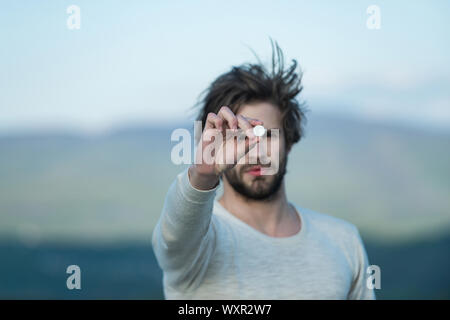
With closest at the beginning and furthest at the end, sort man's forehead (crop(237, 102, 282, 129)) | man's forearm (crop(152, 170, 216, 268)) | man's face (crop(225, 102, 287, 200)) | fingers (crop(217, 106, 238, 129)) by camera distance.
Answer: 1. fingers (crop(217, 106, 238, 129))
2. man's forearm (crop(152, 170, 216, 268))
3. man's face (crop(225, 102, 287, 200))
4. man's forehead (crop(237, 102, 282, 129))

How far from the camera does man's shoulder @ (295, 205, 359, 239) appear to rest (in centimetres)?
219

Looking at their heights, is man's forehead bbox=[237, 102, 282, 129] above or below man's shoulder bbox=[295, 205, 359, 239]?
above

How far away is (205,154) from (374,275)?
47.1 inches

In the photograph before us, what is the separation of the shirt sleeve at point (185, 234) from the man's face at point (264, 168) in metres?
0.30

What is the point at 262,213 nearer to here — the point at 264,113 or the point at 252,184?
the point at 252,184

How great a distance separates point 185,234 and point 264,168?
63 centimetres

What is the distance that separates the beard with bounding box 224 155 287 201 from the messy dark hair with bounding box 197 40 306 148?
0.32m

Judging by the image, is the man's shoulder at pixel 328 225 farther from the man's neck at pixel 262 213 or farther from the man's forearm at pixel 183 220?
the man's forearm at pixel 183 220

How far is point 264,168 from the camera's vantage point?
2053 millimetres

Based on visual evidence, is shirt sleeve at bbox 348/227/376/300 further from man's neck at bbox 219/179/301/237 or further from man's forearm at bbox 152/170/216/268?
man's forearm at bbox 152/170/216/268

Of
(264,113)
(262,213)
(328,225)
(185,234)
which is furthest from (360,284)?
(185,234)

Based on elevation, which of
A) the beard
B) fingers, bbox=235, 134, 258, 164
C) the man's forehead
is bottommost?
fingers, bbox=235, 134, 258, 164

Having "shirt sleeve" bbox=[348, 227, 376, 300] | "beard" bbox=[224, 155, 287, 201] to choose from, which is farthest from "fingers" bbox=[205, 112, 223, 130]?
"shirt sleeve" bbox=[348, 227, 376, 300]
